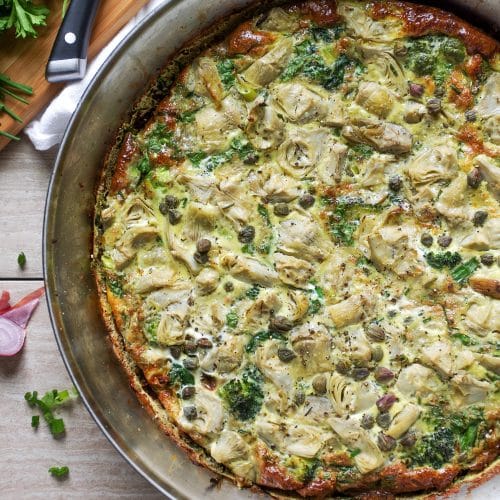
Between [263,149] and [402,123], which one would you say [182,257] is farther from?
[402,123]

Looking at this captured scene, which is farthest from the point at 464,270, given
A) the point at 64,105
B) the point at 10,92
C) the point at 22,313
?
the point at 10,92

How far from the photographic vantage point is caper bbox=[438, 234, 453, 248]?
12.9 feet

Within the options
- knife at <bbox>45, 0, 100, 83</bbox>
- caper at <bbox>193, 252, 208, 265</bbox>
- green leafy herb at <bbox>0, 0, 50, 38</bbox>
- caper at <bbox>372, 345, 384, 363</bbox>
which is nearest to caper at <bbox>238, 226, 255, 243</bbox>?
caper at <bbox>193, 252, 208, 265</bbox>

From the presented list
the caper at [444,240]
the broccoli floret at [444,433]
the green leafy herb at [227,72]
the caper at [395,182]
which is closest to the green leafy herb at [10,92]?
the green leafy herb at [227,72]

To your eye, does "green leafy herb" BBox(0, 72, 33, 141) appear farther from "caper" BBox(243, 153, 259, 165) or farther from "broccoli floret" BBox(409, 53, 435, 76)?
"broccoli floret" BBox(409, 53, 435, 76)

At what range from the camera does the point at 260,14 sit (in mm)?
4195

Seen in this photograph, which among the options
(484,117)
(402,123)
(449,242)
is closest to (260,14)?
(402,123)

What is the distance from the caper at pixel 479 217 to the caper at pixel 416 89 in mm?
768

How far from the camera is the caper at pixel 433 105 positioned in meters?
3.96

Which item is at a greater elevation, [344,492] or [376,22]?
[376,22]

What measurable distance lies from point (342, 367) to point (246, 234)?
0.95 m

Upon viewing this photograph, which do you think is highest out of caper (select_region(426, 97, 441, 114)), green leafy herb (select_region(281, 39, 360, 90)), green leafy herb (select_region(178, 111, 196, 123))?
caper (select_region(426, 97, 441, 114))

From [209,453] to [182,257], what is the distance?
1210 mm

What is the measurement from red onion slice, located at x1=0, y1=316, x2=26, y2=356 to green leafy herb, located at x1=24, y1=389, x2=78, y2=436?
0.32m
